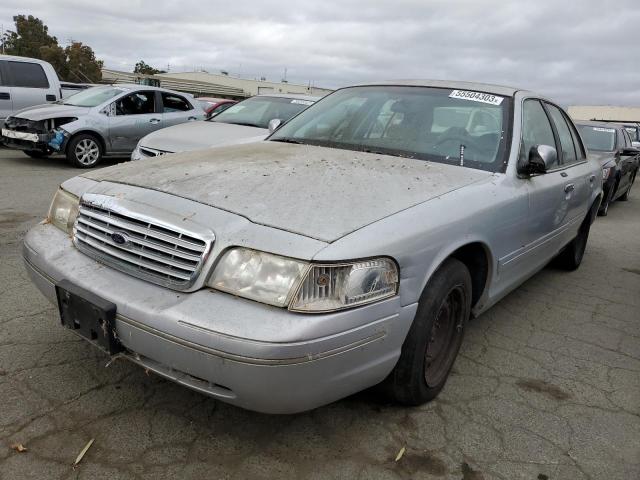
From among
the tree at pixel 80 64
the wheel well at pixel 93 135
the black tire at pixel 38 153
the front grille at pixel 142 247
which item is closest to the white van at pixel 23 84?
the black tire at pixel 38 153

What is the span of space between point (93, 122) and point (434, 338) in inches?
334

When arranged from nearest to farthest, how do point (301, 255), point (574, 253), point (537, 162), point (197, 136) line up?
point (301, 255) < point (537, 162) < point (574, 253) < point (197, 136)

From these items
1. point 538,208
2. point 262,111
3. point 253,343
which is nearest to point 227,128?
point 262,111

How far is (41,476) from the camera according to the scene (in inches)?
78.2

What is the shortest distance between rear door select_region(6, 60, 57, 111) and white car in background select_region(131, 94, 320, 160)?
5.28 metres

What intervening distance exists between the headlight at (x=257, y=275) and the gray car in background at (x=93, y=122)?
8420 mm

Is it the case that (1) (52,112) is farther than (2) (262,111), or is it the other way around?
(1) (52,112)

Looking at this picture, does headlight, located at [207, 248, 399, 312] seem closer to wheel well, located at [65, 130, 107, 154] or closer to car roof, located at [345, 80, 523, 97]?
car roof, located at [345, 80, 523, 97]

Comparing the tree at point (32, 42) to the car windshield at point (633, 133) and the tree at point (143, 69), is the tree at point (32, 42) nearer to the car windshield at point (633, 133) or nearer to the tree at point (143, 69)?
the tree at point (143, 69)

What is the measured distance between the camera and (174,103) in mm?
10414

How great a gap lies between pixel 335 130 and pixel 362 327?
187 centimetres

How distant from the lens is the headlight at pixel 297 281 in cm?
191

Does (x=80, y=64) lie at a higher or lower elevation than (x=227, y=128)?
lower

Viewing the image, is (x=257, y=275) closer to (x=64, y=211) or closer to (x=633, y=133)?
(x=64, y=211)
